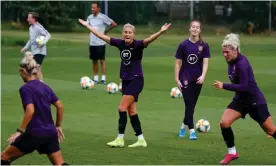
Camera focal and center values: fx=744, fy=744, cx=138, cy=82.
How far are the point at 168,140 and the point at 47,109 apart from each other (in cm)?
454

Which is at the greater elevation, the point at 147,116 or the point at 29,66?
→ the point at 29,66

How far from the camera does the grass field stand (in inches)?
455

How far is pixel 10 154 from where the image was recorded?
9.07 metres

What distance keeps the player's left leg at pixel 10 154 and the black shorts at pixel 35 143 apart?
0.05 meters

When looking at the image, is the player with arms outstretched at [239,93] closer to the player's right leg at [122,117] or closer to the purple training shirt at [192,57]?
the player's right leg at [122,117]

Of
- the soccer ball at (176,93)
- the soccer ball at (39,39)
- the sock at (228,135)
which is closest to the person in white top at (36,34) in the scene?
the soccer ball at (39,39)

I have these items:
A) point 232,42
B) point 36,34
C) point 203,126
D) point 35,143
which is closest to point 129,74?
point 203,126

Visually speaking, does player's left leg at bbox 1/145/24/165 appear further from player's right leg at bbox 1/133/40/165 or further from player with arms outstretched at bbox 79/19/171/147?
player with arms outstretched at bbox 79/19/171/147

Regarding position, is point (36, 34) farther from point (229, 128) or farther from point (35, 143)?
point (35, 143)

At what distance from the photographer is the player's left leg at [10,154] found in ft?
29.6

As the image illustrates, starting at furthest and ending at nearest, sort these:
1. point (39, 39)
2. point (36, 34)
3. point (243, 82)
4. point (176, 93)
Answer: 1. point (36, 34)
2. point (39, 39)
3. point (176, 93)
4. point (243, 82)

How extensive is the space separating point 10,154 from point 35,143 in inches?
15.7

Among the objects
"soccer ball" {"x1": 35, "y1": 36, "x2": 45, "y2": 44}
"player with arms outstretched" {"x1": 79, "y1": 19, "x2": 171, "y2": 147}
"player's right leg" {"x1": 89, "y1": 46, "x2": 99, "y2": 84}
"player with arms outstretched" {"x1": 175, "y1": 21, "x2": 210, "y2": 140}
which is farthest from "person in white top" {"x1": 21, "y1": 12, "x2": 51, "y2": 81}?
"player with arms outstretched" {"x1": 79, "y1": 19, "x2": 171, "y2": 147}

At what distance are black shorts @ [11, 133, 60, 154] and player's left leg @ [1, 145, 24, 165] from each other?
0.05m
